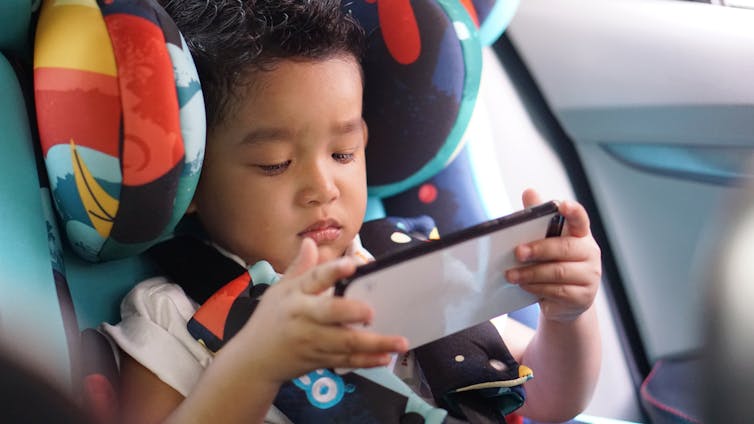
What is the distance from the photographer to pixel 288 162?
98 centimetres

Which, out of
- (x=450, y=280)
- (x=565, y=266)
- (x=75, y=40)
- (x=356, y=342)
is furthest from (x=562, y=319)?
(x=75, y=40)

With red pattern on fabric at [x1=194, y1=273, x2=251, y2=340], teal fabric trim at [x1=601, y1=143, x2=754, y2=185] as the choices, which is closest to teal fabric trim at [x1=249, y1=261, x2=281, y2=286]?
red pattern on fabric at [x1=194, y1=273, x2=251, y2=340]

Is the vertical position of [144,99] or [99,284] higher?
[144,99]

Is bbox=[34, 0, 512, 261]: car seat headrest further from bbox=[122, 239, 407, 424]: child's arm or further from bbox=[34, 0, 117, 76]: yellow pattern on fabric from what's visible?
bbox=[122, 239, 407, 424]: child's arm

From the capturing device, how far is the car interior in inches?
31.9

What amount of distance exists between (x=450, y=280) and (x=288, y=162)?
0.90 feet

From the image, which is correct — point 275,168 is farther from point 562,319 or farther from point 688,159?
point 688,159

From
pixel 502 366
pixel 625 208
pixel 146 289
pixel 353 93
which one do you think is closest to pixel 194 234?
pixel 146 289

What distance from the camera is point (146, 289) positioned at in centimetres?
100

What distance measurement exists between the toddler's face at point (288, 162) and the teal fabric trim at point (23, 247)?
0.64ft

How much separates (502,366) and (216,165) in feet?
1.22

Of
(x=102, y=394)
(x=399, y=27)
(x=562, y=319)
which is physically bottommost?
(x=102, y=394)

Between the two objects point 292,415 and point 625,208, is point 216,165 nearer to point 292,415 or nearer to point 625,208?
point 292,415

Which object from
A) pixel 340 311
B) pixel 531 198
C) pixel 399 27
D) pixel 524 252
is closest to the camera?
pixel 340 311
